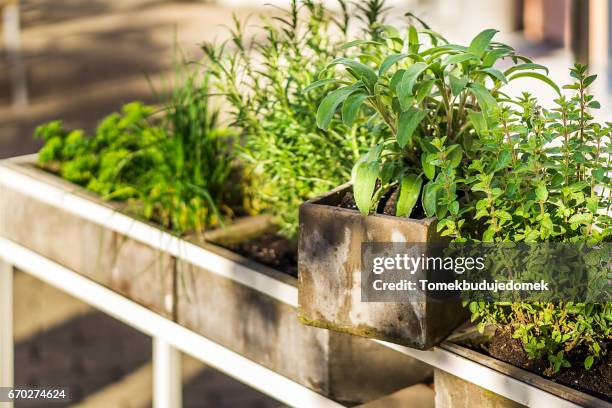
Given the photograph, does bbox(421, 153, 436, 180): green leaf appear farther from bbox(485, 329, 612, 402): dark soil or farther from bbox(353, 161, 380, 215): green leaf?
bbox(485, 329, 612, 402): dark soil

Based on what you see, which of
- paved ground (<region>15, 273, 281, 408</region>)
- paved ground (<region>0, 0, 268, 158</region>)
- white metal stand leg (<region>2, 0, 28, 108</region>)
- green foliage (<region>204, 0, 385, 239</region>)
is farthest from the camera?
white metal stand leg (<region>2, 0, 28, 108</region>)

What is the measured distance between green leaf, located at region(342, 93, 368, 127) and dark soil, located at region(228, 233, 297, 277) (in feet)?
1.59

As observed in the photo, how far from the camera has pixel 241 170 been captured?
1911 mm

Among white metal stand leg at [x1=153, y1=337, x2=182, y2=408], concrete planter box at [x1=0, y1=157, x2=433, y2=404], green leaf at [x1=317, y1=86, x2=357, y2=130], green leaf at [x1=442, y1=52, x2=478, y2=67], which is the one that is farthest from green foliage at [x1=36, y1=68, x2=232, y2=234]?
green leaf at [x1=442, y1=52, x2=478, y2=67]

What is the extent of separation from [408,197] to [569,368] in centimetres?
28

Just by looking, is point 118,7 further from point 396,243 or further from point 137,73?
point 396,243

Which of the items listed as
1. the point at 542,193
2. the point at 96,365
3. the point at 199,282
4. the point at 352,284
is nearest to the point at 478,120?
the point at 542,193

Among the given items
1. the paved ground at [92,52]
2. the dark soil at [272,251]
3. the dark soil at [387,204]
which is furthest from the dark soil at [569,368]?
the paved ground at [92,52]

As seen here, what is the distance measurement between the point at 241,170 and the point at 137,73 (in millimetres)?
4898

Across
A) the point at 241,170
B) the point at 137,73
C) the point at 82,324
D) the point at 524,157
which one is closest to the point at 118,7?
the point at 137,73

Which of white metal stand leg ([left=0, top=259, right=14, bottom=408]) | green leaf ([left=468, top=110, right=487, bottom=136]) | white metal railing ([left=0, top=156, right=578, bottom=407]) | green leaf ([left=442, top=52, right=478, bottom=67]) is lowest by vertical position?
white metal stand leg ([left=0, top=259, right=14, bottom=408])

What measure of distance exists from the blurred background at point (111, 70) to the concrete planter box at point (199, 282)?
Answer: 0.34 metres

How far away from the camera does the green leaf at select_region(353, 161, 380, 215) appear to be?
111 cm

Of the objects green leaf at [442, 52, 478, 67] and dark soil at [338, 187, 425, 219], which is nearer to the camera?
green leaf at [442, 52, 478, 67]
